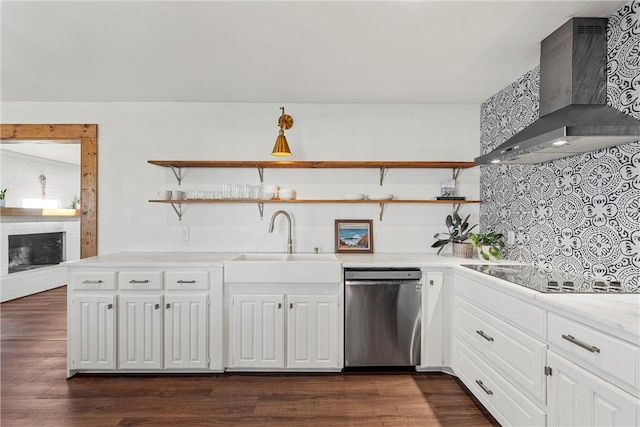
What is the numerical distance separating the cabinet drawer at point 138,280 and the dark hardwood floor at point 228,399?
27.5 inches

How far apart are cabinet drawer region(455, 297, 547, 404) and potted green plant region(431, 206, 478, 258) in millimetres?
647

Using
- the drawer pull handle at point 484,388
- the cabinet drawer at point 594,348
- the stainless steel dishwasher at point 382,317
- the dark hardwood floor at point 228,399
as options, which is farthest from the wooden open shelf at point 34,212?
the cabinet drawer at point 594,348

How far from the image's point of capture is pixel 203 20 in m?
1.93

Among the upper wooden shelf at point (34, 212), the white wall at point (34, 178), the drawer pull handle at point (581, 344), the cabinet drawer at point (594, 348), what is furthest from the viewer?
the white wall at point (34, 178)

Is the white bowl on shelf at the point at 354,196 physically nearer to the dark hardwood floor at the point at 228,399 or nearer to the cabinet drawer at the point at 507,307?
the cabinet drawer at the point at 507,307

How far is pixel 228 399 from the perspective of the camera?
7.60 feet

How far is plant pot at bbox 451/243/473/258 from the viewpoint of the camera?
2996 mm

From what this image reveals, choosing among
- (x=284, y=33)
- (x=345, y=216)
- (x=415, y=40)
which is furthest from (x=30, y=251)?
(x=415, y=40)

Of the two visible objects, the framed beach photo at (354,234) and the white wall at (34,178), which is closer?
the framed beach photo at (354,234)

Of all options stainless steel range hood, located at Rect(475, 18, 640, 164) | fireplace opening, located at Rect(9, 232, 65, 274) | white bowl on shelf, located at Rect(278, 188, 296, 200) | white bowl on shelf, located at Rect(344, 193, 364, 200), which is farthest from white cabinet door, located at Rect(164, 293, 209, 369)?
fireplace opening, located at Rect(9, 232, 65, 274)

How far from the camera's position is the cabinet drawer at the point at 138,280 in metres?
2.59

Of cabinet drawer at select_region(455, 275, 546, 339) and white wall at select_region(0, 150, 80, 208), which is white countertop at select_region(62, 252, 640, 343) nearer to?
cabinet drawer at select_region(455, 275, 546, 339)

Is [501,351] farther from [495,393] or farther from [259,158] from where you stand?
[259,158]

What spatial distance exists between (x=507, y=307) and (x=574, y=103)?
48.1 inches
